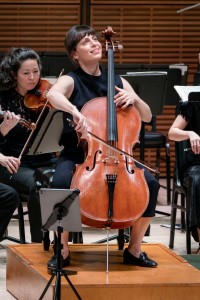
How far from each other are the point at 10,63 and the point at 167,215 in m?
2.21

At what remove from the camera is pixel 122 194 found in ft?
11.7

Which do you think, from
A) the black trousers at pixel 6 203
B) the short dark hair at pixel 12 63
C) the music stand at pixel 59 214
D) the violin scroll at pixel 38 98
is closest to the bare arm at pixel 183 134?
the violin scroll at pixel 38 98

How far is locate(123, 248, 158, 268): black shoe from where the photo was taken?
3816mm

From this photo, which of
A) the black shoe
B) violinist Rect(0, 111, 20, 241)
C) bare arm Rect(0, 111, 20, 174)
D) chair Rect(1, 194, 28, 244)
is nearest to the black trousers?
violinist Rect(0, 111, 20, 241)

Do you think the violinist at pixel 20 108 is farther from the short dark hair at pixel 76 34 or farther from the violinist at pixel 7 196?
the short dark hair at pixel 76 34

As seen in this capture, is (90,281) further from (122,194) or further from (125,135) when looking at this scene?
(125,135)

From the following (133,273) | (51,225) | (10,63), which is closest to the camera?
(51,225)

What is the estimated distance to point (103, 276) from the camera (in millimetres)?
3596

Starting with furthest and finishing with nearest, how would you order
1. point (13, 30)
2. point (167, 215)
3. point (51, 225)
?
point (13, 30) < point (167, 215) < point (51, 225)

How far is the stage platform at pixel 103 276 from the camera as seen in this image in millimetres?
3465

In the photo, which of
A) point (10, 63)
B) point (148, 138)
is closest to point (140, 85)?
point (148, 138)

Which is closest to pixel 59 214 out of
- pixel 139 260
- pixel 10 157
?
pixel 139 260

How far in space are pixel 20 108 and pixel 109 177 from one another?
1.34m

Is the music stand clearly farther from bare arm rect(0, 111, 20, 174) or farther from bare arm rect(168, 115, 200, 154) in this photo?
bare arm rect(168, 115, 200, 154)
